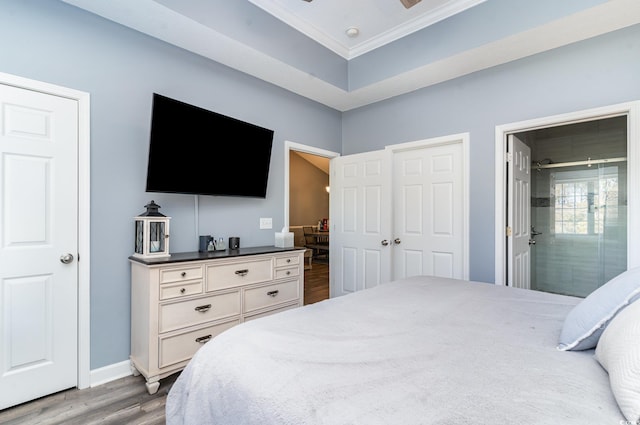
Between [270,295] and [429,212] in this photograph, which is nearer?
[270,295]

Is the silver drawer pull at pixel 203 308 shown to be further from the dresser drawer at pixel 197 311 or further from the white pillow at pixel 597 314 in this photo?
the white pillow at pixel 597 314

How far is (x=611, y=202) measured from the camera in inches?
147

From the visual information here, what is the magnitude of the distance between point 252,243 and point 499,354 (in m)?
2.57

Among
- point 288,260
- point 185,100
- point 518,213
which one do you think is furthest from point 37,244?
point 518,213

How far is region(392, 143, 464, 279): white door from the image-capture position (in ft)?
10.5

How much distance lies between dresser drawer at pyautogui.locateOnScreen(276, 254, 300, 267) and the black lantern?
0.96 m

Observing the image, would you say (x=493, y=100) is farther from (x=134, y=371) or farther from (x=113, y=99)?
(x=134, y=371)

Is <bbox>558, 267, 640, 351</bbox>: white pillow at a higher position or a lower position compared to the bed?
higher

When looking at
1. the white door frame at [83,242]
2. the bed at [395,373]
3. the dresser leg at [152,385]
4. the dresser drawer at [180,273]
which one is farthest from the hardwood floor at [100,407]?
the bed at [395,373]

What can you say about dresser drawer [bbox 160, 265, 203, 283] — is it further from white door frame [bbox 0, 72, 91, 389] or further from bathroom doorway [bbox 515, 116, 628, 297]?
bathroom doorway [bbox 515, 116, 628, 297]

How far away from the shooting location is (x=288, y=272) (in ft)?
9.68

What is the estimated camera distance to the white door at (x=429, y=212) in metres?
3.20

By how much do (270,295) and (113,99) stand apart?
2018 millimetres

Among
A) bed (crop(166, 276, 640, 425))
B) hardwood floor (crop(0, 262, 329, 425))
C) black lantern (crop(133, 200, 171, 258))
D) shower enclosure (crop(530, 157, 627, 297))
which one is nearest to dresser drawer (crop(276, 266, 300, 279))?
black lantern (crop(133, 200, 171, 258))
